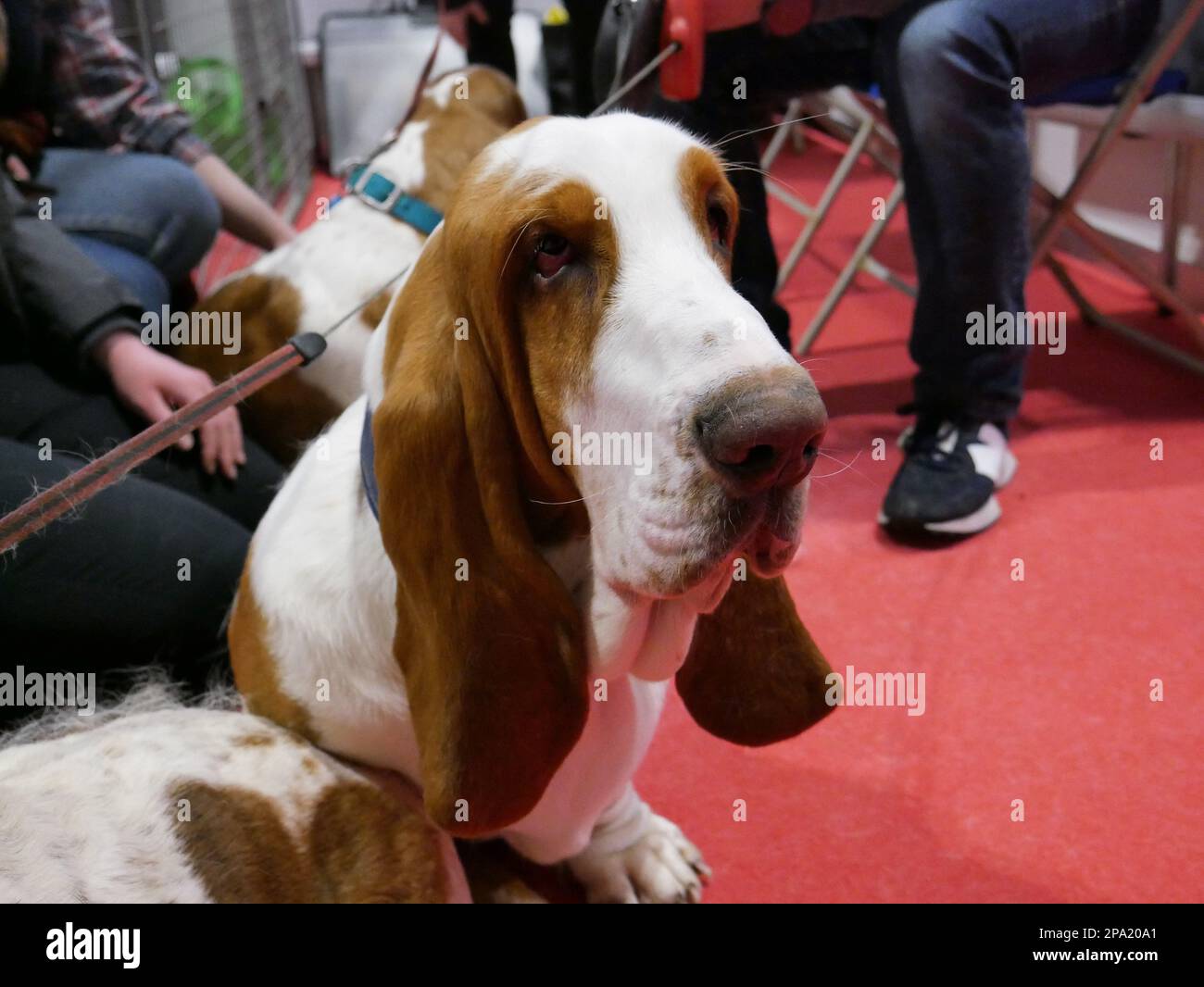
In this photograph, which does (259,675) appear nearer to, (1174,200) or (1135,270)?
(1135,270)

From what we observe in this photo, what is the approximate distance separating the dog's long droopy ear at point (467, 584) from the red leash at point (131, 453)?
0.16m

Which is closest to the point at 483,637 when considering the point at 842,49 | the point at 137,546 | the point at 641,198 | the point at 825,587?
the point at 641,198

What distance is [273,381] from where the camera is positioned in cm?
198

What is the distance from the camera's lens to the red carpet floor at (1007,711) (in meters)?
1.34

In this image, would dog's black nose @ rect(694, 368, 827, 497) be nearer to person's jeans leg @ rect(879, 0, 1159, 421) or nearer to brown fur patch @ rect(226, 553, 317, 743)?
brown fur patch @ rect(226, 553, 317, 743)

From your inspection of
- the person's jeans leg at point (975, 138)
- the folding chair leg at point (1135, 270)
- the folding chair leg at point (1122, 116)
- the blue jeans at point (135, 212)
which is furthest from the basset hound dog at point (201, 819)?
the folding chair leg at point (1135, 270)

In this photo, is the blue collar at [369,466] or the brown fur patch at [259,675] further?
the brown fur patch at [259,675]

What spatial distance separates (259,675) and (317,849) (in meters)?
0.21

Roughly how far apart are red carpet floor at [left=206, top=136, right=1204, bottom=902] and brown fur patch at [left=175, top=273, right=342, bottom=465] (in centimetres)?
86

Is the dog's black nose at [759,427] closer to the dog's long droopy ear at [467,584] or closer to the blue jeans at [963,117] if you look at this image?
the dog's long droopy ear at [467,584]

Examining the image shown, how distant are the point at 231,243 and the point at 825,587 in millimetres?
2951

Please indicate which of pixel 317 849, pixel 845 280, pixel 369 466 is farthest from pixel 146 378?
pixel 845 280
